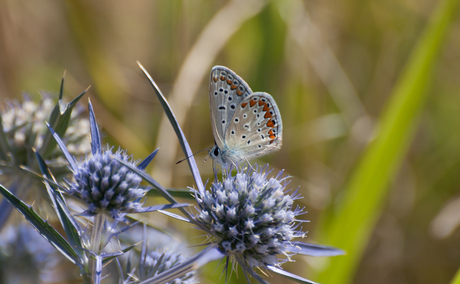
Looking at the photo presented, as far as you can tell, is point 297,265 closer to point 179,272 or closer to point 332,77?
point 332,77

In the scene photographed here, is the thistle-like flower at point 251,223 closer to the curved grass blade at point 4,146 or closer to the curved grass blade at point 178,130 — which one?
the curved grass blade at point 178,130

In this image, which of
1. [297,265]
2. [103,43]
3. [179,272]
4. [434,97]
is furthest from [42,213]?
[434,97]

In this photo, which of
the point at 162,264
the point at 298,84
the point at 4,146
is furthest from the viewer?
the point at 298,84

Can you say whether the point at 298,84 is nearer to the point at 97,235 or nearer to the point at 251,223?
the point at 251,223

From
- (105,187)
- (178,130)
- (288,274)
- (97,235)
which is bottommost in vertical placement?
(288,274)

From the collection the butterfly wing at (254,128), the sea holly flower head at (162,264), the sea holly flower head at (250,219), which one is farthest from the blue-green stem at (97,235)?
the butterfly wing at (254,128)

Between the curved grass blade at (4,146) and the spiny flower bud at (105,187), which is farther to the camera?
the curved grass blade at (4,146)

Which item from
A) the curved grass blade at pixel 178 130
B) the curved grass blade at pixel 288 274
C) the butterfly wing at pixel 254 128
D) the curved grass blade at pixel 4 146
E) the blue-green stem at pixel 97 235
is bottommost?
the curved grass blade at pixel 288 274

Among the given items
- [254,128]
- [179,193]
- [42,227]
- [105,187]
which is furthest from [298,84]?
[42,227]
